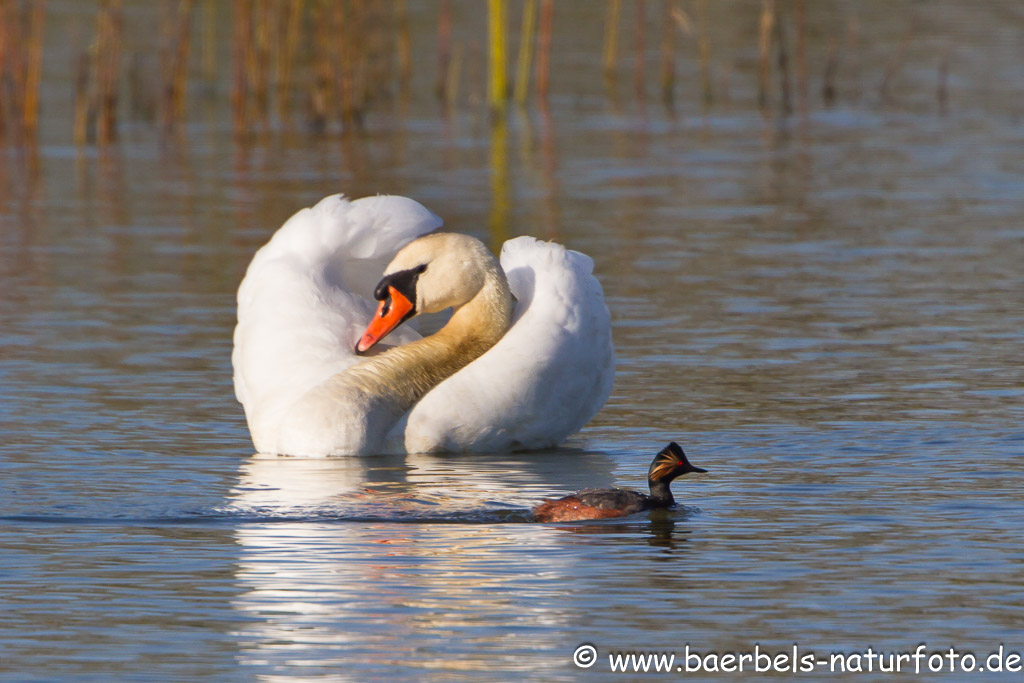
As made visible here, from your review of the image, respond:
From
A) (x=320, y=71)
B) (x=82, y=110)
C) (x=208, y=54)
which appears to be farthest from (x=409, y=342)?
(x=208, y=54)

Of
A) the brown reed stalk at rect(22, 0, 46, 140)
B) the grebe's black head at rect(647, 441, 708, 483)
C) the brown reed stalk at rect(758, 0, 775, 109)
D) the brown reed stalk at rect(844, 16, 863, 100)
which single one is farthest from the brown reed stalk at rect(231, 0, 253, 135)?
the grebe's black head at rect(647, 441, 708, 483)

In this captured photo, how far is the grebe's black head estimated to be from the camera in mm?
7664

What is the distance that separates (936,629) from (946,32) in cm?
2862

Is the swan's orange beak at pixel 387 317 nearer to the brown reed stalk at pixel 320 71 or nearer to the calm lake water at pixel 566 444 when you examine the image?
the calm lake water at pixel 566 444

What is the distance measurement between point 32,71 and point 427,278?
1176 centimetres

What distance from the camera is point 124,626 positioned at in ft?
19.9

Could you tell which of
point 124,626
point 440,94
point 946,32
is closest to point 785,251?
point 124,626

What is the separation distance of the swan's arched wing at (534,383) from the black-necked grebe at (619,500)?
52.3 inches

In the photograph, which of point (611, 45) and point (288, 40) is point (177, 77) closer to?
point (288, 40)

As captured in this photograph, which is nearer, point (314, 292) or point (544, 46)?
point (314, 292)

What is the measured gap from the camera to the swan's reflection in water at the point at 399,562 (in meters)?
5.83

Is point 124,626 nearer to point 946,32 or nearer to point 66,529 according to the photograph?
point 66,529

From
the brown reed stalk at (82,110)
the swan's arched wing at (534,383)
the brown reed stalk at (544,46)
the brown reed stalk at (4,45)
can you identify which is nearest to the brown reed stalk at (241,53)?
the brown reed stalk at (82,110)

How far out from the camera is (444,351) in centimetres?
938
